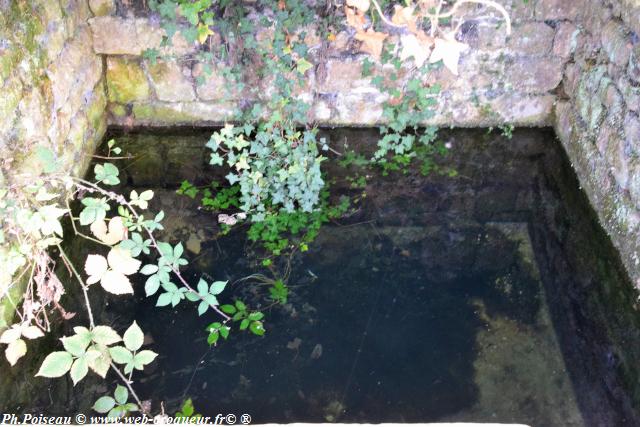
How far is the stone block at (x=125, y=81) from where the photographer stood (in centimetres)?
299

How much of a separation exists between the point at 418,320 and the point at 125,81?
208 centimetres

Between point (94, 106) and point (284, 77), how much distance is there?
1.05 m

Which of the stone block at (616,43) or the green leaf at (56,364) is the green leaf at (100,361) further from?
the stone block at (616,43)

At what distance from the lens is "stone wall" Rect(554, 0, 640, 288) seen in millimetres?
2377

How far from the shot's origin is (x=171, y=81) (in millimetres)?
3047

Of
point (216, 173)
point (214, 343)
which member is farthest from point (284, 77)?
point (214, 343)

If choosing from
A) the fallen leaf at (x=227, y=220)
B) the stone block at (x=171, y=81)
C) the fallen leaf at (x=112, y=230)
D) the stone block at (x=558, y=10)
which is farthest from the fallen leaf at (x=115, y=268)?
the stone block at (x=558, y=10)

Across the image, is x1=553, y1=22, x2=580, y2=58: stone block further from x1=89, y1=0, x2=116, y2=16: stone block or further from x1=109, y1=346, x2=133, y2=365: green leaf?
x1=109, y1=346, x2=133, y2=365: green leaf

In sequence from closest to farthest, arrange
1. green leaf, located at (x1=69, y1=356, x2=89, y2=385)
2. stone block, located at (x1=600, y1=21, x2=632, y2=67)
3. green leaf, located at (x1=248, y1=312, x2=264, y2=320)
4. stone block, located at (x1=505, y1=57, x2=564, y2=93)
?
green leaf, located at (x1=69, y1=356, x2=89, y2=385) → green leaf, located at (x1=248, y1=312, x2=264, y2=320) → stone block, located at (x1=600, y1=21, x2=632, y2=67) → stone block, located at (x1=505, y1=57, x2=564, y2=93)

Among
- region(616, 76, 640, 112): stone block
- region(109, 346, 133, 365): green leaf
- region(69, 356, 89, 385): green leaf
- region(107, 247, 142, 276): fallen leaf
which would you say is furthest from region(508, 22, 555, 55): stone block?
region(69, 356, 89, 385): green leaf

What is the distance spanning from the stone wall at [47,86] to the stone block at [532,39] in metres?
2.25

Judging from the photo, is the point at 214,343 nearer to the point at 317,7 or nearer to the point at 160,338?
the point at 160,338

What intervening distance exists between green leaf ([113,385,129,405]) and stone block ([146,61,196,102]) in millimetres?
1781

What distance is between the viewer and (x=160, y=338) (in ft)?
6.90
